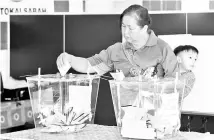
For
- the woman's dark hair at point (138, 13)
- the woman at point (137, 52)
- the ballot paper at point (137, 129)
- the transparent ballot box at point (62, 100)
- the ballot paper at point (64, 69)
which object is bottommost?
the ballot paper at point (137, 129)

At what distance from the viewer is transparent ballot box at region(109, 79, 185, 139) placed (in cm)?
161

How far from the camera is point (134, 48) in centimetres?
223

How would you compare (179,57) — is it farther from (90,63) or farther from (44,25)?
(44,25)

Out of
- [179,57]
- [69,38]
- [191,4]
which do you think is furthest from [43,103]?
[191,4]

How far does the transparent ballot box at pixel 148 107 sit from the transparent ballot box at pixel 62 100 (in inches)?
7.7

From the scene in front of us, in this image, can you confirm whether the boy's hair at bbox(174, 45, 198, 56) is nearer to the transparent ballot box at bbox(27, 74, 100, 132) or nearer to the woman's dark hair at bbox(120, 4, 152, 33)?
the woman's dark hair at bbox(120, 4, 152, 33)

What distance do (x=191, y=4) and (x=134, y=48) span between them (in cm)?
461

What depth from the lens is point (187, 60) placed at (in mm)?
2838

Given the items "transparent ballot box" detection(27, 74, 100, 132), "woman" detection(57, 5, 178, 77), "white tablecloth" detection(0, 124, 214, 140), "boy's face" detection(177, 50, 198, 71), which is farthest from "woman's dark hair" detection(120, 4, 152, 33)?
"boy's face" detection(177, 50, 198, 71)

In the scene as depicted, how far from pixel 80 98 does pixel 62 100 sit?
8cm

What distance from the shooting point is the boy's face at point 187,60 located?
111 inches

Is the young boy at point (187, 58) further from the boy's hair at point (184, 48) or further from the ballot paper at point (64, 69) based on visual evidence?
the ballot paper at point (64, 69)

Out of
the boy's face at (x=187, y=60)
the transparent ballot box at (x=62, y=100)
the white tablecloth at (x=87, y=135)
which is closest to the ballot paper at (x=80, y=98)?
the transparent ballot box at (x=62, y=100)

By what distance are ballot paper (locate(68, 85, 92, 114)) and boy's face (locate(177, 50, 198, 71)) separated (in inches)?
43.4
